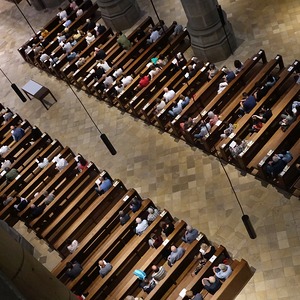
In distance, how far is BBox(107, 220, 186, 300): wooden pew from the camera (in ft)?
35.7

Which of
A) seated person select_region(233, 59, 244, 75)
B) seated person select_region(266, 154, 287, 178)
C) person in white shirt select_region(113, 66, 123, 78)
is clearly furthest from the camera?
person in white shirt select_region(113, 66, 123, 78)

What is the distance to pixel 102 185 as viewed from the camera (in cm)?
1280

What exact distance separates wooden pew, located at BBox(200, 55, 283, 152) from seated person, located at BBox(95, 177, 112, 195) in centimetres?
265

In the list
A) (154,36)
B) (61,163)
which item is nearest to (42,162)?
(61,163)

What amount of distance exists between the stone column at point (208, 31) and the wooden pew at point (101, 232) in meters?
5.24

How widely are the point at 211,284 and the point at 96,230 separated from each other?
3.37 m

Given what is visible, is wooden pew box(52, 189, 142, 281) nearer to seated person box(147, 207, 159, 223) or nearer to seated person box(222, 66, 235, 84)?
seated person box(147, 207, 159, 223)

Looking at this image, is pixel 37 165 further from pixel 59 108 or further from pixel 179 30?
pixel 179 30

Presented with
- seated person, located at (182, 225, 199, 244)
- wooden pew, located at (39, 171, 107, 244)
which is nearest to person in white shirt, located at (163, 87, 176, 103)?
wooden pew, located at (39, 171, 107, 244)

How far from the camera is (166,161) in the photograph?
13.4 m

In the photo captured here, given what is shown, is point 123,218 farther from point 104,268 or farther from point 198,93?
point 198,93

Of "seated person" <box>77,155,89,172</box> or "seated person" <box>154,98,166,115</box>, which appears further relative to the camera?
"seated person" <box>154,98,166,115</box>

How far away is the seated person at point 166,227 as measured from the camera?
11.3 meters

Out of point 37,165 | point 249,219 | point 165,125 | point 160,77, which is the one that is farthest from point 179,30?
point 249,219
